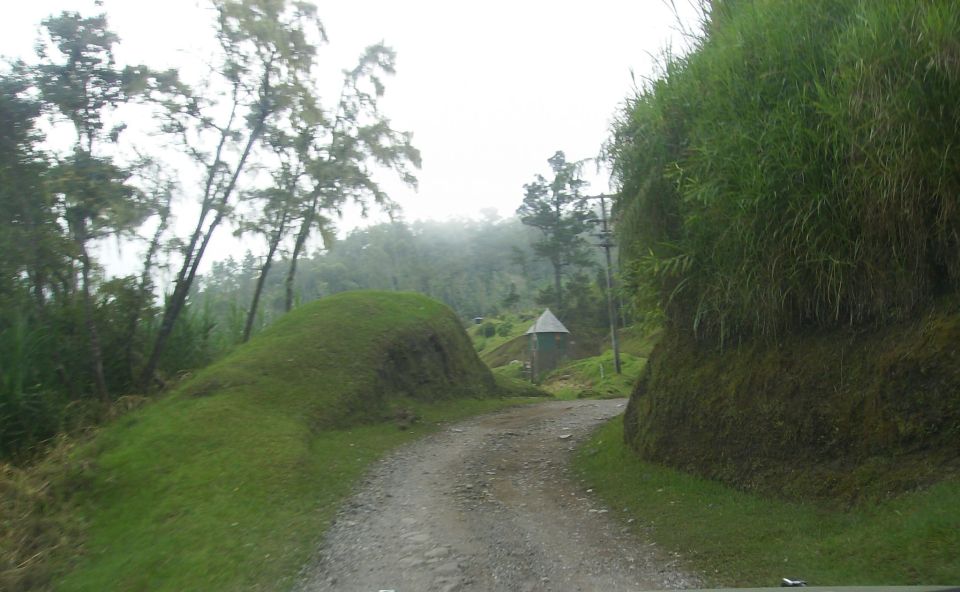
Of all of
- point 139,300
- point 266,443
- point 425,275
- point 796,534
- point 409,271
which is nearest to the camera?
point 796,534

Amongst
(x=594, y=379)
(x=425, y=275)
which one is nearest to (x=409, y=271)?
(x=425, y=275)

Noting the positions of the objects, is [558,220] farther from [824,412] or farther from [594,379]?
[824,412]

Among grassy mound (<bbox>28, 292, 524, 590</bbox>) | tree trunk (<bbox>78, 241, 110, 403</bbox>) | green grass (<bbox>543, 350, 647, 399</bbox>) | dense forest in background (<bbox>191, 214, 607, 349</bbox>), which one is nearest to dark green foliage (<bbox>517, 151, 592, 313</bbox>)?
dense forest in background (<bbox>191, 214, 607, 349</bbox>)

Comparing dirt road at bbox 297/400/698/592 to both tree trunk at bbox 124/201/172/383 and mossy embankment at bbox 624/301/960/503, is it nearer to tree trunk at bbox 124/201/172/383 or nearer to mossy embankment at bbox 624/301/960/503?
mossy embankment at bbox 624/301/960/503

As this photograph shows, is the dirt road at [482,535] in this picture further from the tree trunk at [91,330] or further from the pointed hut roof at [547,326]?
the pointed hut roof at [547,326]

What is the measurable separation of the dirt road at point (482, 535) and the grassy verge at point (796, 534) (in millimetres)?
341

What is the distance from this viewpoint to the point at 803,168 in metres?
6.91

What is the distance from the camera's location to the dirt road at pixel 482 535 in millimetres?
5961

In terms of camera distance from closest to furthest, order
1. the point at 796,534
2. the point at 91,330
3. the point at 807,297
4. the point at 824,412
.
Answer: the point at 796,534
the point at 824,412
the point at 807,297
the point at 91,330

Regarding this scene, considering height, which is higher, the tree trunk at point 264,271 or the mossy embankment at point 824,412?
the tree trunk at point 264,271

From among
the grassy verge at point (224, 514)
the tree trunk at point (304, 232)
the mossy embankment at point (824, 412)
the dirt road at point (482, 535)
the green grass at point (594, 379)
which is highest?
the tree trunk at point (304, 232)

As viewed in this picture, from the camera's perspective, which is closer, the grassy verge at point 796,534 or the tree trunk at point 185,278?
the grassy verge at point 796,534

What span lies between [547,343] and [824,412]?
3099 cm

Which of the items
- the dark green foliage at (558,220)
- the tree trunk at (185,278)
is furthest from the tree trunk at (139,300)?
the dark green foliage at (558,220)
